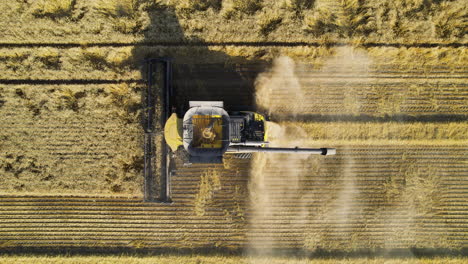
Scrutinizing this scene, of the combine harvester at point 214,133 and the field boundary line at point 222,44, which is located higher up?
the field boundary line at point 222,44

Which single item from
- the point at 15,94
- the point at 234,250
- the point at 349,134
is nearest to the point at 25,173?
the point at 15,94

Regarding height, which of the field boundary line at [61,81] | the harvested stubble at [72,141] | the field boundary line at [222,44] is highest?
the field boundary line at [222,44]

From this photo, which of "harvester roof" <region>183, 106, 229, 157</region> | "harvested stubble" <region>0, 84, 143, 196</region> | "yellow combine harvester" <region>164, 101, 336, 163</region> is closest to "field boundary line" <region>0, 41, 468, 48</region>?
"harvested stubble" <region>0, 84, 143, 196</region>

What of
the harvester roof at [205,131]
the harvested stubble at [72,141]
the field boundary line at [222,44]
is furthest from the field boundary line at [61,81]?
the harvester roof at [205,131]

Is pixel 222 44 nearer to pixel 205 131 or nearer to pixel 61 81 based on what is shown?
pixel 205 131

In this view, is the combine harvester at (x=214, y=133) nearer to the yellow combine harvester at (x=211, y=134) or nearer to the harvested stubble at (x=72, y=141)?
the yellow combine harvester at (x=211, y=134)

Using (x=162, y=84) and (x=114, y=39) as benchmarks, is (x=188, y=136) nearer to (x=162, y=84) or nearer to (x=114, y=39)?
(x=162, y=84)

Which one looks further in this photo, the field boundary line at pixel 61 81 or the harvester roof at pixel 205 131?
the field boundary line at pixel 61 81

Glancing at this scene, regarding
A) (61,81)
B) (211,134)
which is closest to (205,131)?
(211,134)

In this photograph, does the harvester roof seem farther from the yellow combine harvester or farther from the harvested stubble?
the harvested stubble

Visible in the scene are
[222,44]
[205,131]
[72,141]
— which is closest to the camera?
[205,131]

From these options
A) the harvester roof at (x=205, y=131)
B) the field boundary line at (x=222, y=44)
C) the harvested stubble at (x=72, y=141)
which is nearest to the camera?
the harvester roof at (x=205, y=131)
